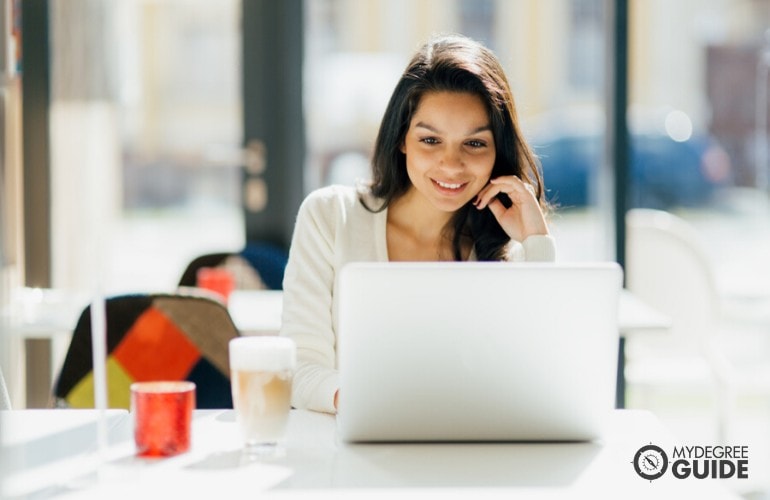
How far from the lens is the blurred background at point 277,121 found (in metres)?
3.97

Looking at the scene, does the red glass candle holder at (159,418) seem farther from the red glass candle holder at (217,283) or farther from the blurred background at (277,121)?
the blurred background at (277,121)

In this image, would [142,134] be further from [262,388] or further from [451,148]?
[262,388]

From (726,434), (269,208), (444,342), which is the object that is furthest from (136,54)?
(444,342)

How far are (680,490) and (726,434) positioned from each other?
212cm

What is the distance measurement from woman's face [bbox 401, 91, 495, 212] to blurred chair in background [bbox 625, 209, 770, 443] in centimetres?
150

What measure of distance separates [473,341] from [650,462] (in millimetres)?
277

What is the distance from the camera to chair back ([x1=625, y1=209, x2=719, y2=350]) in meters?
3.58

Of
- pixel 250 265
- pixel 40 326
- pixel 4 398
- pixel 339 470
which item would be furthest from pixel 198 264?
pixel 339 470

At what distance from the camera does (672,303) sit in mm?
3699

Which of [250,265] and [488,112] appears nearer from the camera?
[488,112]

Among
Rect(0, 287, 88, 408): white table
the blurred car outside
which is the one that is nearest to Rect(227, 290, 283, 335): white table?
Rect(0, 287, 88, 408): white table

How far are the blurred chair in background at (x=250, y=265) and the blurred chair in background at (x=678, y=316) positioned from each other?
1.16 m

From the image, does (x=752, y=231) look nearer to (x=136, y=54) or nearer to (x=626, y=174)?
(x=626, y=174)

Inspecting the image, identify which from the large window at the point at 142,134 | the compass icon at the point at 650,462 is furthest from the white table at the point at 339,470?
the large window at the point at 142,134
